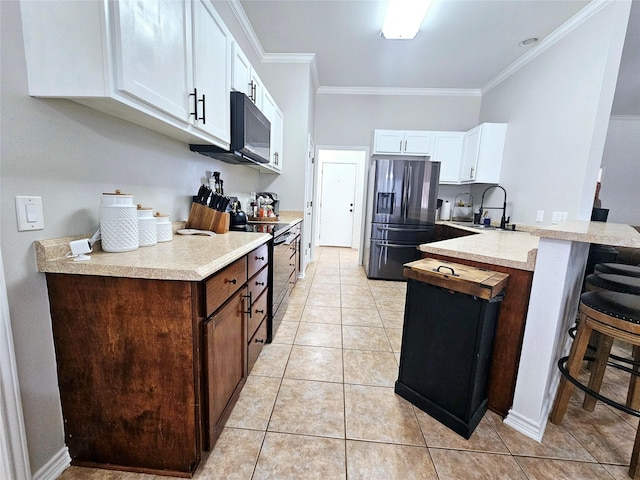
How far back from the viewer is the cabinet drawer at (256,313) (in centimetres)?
164

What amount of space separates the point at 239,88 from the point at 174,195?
944mm

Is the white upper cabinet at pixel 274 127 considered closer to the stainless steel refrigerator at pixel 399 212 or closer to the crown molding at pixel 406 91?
the stainless steel refrigerator at pixel 399 212

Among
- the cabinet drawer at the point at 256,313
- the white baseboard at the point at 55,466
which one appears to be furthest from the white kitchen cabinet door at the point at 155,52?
the white baseboard at the point at 55,466

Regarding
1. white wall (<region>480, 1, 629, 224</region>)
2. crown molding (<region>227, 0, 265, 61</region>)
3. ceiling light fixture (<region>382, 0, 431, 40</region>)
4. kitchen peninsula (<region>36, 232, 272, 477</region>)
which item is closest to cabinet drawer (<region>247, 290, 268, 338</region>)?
kitchen peninsula (<region>36, 232, 272, 477</region>)

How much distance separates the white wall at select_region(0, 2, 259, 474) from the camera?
888 mm

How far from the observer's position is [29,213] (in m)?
0.95

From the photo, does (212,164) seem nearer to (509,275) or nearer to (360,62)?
(509,275)

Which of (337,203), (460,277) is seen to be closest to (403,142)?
(337,203)

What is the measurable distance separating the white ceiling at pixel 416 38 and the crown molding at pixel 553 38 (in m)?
0.04

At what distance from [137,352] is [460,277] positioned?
141 cm

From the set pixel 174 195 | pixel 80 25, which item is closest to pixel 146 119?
pixel 80 25

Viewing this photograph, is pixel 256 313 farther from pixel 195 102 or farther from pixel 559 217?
pixel 559 217

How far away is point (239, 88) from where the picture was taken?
2061 millimetres

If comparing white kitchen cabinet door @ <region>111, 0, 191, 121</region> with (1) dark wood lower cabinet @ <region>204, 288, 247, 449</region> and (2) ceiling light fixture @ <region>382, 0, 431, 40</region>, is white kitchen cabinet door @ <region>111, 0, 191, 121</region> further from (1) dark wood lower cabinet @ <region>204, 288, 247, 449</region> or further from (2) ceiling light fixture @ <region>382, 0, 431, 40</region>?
(2) ceiling light fixture @ <region>382, 0, 431, 40</region>
